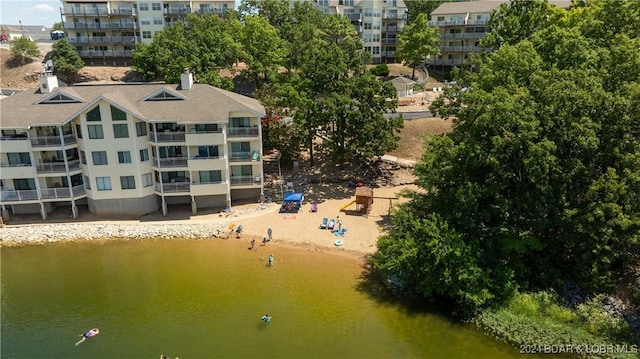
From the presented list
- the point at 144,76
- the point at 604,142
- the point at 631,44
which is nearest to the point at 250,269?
the point at 604,142

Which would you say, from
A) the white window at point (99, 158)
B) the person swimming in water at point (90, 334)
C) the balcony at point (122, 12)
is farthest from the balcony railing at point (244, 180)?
the balcony at point (122, 12)

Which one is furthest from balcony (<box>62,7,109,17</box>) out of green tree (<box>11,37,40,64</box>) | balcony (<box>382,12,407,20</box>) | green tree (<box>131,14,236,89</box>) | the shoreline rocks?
the shoreline rocks

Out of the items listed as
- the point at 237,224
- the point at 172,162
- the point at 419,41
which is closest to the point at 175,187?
the point at 172,162

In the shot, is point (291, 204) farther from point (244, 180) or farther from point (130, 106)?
point (130, 106)

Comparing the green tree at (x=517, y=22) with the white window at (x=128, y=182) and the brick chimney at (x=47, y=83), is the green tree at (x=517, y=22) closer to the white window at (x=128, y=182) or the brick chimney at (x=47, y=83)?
the white window at (x=128, y=182)

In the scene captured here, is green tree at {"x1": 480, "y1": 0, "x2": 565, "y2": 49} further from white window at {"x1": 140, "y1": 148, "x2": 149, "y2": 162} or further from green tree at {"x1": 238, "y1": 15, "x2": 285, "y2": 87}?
white window at {"x1": 140, "y1": 148, "x2": 149, "y2": 162}

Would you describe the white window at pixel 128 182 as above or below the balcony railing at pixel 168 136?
below

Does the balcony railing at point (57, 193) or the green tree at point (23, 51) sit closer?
the balcony railing at point (57, 193)
